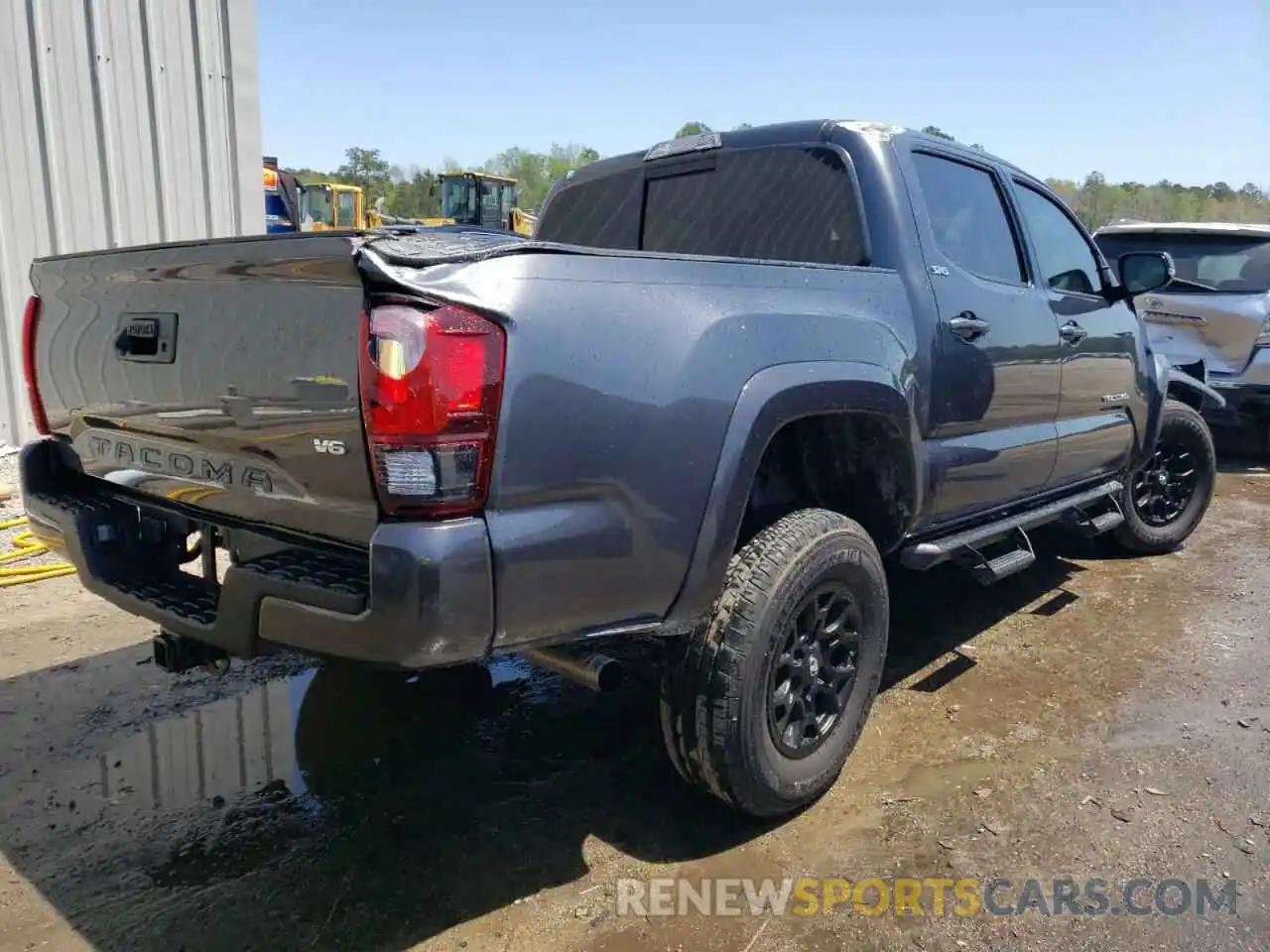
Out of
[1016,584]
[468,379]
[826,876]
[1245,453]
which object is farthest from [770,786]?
[1245,453]

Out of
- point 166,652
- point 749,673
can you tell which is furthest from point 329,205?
point 749,673

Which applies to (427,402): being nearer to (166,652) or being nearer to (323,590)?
(323,590)

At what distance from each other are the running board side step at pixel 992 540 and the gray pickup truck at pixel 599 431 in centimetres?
2

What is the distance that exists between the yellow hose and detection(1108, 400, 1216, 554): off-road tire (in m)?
5.67

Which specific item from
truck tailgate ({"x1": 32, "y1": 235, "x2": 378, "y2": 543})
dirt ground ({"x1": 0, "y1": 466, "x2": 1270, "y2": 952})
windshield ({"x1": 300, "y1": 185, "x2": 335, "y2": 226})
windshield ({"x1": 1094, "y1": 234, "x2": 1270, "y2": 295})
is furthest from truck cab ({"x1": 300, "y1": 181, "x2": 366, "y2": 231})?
truck tailgate ({"x1": 32, "y1": 235, "x2": 378, "y2": 543})

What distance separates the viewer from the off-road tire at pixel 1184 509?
5.32 metres

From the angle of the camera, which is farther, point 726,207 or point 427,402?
point 726,207

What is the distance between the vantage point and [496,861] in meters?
2.53

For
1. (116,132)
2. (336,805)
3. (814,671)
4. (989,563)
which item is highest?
(116,132)

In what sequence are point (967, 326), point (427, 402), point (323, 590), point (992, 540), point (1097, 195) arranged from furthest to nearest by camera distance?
1. point (1097, 195)
2. point (992, 540)
3. point (967, 326)
4. point (323, 590)
5. point (427, 402)

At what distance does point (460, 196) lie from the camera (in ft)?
82.2

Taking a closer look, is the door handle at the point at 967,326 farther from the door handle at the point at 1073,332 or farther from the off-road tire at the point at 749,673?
the off-road tire at the point at 749,673

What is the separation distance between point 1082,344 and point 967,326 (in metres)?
1.19

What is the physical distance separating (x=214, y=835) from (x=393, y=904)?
0.66m
